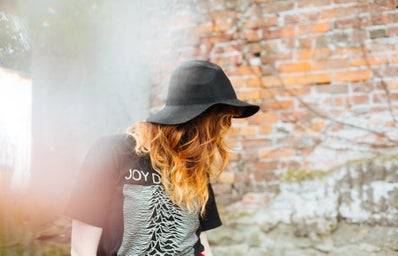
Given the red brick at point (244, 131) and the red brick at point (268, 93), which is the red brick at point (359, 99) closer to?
the red brick at point (268, 93)

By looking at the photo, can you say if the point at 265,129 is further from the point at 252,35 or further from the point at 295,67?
the point at 252,35

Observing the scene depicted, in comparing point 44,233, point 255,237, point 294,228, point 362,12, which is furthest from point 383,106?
point 44,233

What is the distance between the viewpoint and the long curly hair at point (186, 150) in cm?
155

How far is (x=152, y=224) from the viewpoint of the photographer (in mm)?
1515

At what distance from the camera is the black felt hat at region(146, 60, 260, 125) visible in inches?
59.8

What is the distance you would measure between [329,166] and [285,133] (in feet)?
1.14

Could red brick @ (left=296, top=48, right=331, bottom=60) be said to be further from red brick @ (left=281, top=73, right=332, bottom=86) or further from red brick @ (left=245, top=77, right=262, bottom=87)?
red brick @ (left=245, top=77, right=262, bottom=87)

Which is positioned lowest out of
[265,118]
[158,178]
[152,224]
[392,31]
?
[152,224]

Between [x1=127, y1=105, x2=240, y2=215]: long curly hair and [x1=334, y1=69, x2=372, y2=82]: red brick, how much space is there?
123cm

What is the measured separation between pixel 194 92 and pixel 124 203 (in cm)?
48

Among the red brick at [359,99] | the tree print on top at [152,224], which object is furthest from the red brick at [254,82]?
the tree print on top at [152,224]

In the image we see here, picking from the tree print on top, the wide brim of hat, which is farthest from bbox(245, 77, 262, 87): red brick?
the tree print on top

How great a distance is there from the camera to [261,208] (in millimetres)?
2738

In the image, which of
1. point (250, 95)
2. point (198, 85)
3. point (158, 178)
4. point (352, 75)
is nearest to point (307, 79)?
point (352, 75)
